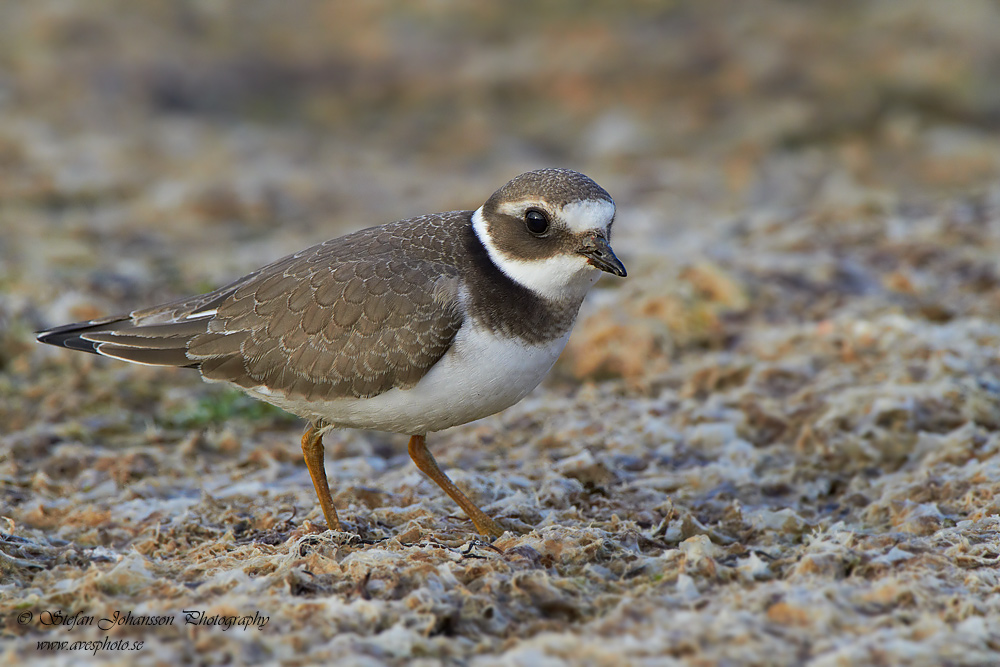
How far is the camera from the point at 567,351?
929cm

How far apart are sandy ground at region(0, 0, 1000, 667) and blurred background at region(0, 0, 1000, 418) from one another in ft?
0.20

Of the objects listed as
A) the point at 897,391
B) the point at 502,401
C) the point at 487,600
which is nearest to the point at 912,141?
the point at 897,391

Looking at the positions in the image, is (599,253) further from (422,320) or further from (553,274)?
(422,320)

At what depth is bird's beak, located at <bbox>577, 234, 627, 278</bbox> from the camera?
18.8 ft

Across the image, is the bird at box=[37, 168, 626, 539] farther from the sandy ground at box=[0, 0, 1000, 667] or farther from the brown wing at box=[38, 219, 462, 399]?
the sandy ground at box=[0, 0, 1000, 667]

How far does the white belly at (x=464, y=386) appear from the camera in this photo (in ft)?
18.6

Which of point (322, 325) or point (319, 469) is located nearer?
point (322, 325)

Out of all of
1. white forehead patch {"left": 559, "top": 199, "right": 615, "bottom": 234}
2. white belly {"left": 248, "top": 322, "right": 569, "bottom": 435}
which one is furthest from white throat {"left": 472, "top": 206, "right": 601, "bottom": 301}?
white belly {"left": 248, "top": 322, "right": 569, "bottom": 435}

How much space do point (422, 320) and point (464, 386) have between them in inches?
18.3

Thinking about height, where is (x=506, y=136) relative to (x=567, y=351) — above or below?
above

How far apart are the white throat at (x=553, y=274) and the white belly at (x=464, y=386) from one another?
307 mm

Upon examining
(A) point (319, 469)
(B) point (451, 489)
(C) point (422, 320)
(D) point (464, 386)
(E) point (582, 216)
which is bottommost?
(B) point (451, 489)

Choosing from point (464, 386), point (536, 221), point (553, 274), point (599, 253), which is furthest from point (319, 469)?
point (599, 253)

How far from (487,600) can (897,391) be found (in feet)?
13.4
